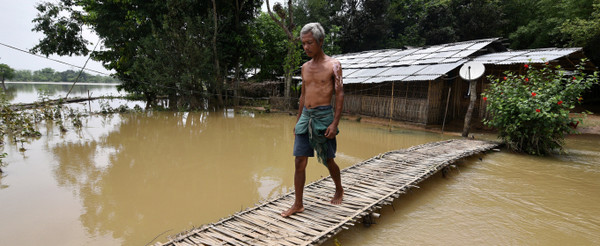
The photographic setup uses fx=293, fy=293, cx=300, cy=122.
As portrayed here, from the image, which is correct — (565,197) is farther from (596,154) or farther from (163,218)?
(163,218)

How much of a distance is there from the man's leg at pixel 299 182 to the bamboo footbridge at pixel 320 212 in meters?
0.05

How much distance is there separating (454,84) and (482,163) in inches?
217

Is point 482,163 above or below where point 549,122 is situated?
below

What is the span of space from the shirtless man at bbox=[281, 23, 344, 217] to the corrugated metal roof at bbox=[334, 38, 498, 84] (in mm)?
6467

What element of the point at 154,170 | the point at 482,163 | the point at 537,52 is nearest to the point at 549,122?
the point at 482,163

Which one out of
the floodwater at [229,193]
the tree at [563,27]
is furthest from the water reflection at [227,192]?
the tree at [563,27]

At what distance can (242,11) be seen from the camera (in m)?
14.1

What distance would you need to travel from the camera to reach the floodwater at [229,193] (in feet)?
9.06

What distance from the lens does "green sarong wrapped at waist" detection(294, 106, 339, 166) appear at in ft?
8.30

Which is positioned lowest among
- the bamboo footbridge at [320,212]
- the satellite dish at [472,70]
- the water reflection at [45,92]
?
the bamboo footbridge at [320,212]

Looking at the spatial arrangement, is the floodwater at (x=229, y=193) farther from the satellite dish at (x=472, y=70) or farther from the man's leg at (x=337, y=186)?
the satellite dish at (x=472, y=70)

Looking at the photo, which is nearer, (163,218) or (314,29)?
(314,29)

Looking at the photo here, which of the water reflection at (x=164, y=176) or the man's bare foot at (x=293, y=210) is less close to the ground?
the man's bare foot at (x=293, y=210)

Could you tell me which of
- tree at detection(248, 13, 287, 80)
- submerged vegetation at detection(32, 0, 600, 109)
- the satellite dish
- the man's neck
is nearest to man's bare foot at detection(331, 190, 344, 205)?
the man's neck
